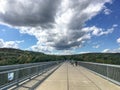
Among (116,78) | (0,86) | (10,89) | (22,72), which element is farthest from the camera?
(116,78)

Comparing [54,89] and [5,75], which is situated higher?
[5,75]

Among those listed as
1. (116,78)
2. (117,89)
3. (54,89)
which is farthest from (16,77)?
(116,78)

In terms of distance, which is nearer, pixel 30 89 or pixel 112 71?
pixel 30 89

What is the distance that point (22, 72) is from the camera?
16.9m

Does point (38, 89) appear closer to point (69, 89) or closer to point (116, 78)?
point (69, 89)

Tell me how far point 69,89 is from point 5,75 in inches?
156

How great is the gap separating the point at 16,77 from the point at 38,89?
1633 millimetres

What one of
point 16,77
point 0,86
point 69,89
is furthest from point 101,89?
point 0,86

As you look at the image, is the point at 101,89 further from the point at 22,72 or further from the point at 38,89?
the point at 22,72

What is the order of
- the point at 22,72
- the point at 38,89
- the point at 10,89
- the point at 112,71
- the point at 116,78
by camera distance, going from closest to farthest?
the point at 10,89 < the point at 38,89 < the point at 22,72 < the point at 116,78 < the point at 112,71

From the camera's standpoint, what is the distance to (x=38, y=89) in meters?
14.0

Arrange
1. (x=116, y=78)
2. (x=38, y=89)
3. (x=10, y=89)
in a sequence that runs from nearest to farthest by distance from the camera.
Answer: (x=10, y=89), (x=38, y=89), (x=116, y=78)

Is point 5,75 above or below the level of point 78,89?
above

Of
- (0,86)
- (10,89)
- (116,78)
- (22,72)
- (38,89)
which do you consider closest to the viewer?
(0,86)
